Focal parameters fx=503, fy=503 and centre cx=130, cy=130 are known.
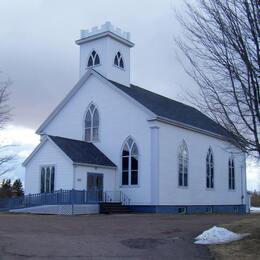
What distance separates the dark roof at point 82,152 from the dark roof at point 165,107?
4.75 metres

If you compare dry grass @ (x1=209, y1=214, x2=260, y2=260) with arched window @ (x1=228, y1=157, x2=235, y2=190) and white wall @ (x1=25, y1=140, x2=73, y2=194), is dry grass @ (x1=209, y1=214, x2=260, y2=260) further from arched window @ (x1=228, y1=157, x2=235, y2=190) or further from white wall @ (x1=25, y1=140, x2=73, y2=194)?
arched window @ (x1=228, y1=157, x2=235, y2=190)

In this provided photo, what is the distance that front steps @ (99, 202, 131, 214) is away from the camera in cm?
3256

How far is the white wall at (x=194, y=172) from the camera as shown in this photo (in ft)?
114

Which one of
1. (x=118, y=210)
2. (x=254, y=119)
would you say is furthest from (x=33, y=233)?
(x=118, y=210)

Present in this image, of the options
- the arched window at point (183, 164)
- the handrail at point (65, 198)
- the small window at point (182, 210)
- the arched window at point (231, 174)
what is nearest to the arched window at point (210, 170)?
the arched window at point (231, 174)

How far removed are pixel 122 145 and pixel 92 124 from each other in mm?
3625

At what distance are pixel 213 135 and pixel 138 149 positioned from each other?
31.0 feet

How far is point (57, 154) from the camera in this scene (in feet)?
109

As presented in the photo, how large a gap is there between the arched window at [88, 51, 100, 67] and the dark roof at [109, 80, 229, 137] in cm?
253

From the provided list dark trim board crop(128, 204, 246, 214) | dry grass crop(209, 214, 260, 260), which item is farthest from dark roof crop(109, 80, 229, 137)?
dry grass crop(209, 214, 260, 260)

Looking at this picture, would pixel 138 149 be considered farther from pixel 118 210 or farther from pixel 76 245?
pixel 76 245

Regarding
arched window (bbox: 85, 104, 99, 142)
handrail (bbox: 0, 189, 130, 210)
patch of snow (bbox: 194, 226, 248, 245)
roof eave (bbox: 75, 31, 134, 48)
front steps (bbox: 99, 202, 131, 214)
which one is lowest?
patch of snow (bbox: 194, 226, 248, 245)

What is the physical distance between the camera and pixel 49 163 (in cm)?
3381

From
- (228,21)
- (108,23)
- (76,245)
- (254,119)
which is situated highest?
(108,23)
